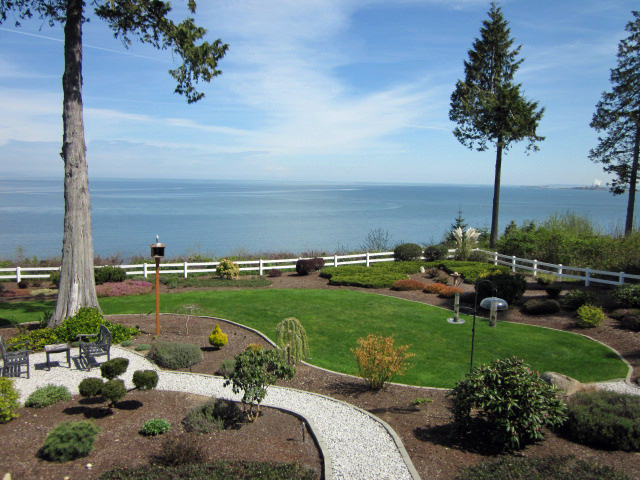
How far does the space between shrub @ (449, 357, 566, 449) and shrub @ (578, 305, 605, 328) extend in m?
7.86

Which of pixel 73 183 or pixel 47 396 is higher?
pixel 73 183

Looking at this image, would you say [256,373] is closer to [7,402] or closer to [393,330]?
[7,402]

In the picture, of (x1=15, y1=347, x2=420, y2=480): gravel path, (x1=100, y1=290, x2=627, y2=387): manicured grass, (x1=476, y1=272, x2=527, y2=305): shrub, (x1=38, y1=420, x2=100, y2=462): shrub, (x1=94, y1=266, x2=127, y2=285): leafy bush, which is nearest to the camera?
(x1=38, y1=420, x2=100, y2=462): shrub

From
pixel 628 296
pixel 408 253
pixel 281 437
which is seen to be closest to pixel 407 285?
pixel 408 253

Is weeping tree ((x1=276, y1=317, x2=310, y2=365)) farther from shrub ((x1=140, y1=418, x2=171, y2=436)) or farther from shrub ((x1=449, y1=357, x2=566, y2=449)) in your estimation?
shrub ((x1=449, y1=357, x2=566, y2=449))

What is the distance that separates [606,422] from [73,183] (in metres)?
13.4

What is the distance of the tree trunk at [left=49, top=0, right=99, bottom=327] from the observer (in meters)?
13.2

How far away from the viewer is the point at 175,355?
1099 cm

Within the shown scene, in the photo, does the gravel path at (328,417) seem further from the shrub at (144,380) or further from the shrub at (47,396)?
the shrub at (144,380)

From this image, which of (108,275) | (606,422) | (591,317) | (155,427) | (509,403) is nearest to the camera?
(509,403)

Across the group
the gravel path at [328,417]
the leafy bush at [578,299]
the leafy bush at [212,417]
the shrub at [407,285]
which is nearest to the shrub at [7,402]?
the gravel path at [328,417]

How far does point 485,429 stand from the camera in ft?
24.2

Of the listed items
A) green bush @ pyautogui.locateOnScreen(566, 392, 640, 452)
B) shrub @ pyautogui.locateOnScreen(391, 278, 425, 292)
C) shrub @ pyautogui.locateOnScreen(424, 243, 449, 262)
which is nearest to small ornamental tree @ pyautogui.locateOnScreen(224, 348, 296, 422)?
green bush @ pyautogui.locateOnScreen(566, 392, 640, 452)

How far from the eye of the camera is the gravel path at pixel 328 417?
6.49m
